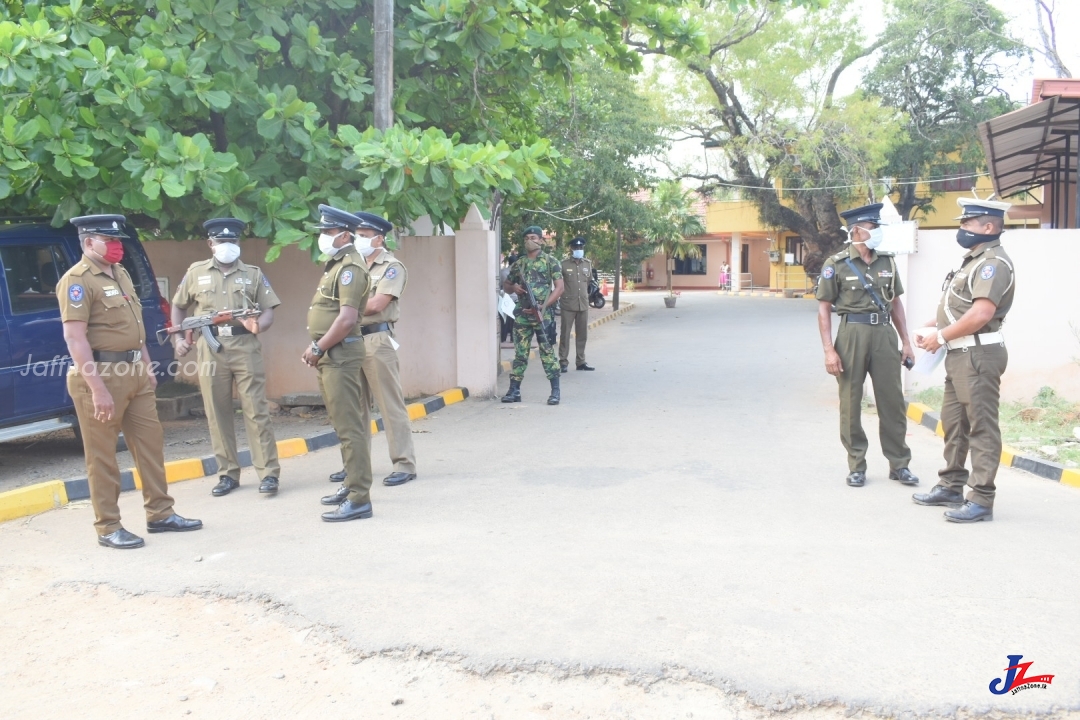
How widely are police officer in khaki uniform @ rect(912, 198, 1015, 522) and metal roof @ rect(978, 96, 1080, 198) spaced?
21.3ft

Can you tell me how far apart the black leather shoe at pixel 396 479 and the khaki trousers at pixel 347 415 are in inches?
35.5

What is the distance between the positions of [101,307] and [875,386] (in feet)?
16.4

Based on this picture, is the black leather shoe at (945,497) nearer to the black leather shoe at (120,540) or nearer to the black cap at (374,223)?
the black cap at (374,223)

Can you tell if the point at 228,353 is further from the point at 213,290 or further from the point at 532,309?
the point at 532,309

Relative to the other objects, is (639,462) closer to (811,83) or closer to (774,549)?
(774,549)

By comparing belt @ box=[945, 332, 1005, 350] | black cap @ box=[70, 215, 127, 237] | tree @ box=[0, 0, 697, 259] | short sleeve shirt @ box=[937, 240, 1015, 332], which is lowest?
belt @ box=[945, 332, 1005, 350]

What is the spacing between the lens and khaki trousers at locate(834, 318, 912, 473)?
6.47 metres

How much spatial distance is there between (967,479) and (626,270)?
96.7ft

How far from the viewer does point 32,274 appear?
7.18 metres

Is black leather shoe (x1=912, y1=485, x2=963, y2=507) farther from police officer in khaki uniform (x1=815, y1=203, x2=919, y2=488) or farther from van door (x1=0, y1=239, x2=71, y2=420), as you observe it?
van door (x1=0, y1=239, x2=71, y2=420)

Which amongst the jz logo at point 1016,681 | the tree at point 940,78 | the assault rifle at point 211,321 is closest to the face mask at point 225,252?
the assault rifle at point 211,321

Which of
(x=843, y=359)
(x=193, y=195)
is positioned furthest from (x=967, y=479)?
(x=193, y=195)

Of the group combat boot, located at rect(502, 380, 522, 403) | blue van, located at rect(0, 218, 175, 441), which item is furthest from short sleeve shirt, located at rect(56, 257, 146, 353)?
combat boot, located at rect(502, 380, 522, 403)

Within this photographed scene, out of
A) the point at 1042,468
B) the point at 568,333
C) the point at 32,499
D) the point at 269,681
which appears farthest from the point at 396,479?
the point at 568,333
